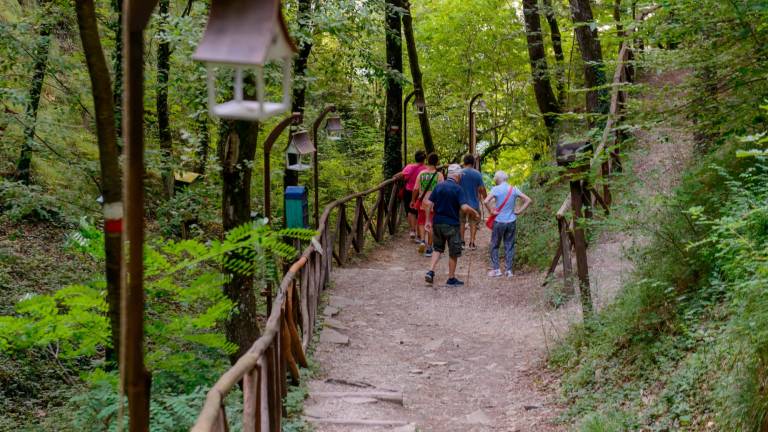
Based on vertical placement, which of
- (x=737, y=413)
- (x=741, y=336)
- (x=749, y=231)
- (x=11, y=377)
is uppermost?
(x=749, y=231)

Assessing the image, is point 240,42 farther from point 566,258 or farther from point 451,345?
point 566,258

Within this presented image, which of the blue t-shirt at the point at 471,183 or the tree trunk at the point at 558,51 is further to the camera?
the tree trunk at the point at 558,51

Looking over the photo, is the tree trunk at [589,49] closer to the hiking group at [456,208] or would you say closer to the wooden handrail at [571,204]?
the wooden handrail at [571,204]

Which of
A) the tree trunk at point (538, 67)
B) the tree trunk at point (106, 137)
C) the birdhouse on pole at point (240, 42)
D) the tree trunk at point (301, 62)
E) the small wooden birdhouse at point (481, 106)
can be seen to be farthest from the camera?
the small wooden birdhouse at point (481, 106)

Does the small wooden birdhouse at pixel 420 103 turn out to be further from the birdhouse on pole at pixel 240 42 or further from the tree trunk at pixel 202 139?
the birdhouse on pole at pixel 240 42

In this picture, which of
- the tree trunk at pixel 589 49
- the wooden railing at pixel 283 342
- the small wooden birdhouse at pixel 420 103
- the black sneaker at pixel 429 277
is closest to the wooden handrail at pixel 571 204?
the tree trunk at pixel 589 49

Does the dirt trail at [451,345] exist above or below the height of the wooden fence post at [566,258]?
below

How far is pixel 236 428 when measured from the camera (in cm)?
553

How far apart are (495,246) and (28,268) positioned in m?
7.75

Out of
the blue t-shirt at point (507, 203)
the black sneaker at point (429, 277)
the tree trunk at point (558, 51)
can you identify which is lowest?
the black sneaker at point (429, 277)

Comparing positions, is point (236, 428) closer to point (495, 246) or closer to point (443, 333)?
point (443, 333)

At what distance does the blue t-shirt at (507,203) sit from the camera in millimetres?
12062

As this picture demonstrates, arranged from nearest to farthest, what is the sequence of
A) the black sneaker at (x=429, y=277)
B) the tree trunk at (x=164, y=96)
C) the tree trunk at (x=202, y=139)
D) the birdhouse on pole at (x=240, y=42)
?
the birdhouse on pole at (x=240, y=42)
the tree trunk at (x=202, y=139)
the tree trunk at (x=164, y=96)
the black sneaker at (x=429, y=277)

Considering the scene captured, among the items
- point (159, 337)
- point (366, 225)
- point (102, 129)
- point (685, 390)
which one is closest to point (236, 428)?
point (159, 337)
